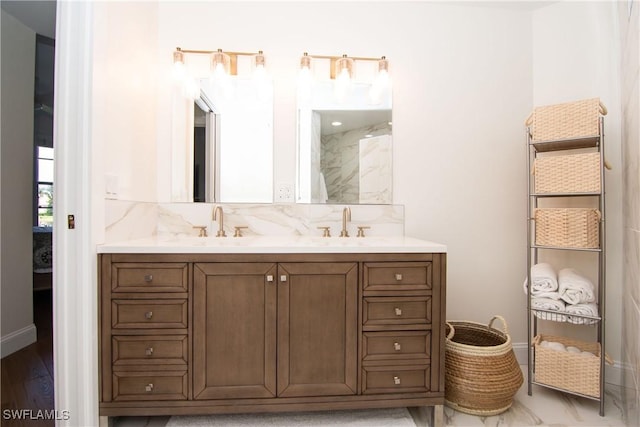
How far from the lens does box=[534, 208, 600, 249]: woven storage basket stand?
1567mm

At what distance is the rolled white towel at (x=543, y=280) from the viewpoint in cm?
164

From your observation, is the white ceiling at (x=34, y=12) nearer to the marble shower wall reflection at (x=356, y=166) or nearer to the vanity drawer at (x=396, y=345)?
the marble shower wall reflection at (x=356, y=166)

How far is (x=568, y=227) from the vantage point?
1.60 m

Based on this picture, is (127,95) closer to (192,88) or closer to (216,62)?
(192,88)

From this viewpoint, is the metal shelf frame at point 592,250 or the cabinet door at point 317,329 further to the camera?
the metal shelf frame at point 592,250

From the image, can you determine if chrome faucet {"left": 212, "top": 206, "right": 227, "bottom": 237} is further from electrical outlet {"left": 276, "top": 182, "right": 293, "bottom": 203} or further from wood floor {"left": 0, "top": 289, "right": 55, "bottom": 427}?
wood floor {"left": 0, "top": 289, "right": 55, "bottom": 427}

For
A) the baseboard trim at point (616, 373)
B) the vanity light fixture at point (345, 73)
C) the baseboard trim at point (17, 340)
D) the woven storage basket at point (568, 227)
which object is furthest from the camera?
the baseboard trim at point (17, 340)

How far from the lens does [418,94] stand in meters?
2.01

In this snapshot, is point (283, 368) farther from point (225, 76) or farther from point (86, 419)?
point (225, 76)

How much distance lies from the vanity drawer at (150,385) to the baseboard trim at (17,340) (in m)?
1.40

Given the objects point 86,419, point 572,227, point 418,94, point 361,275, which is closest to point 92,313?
point 86,419

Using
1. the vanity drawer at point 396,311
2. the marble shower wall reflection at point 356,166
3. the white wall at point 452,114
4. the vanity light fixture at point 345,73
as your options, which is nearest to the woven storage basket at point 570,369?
the white wall at point 452,114

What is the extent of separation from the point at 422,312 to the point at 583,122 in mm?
1305

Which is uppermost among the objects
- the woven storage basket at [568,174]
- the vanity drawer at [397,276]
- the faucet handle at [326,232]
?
the woven storage basket at [568,174]
